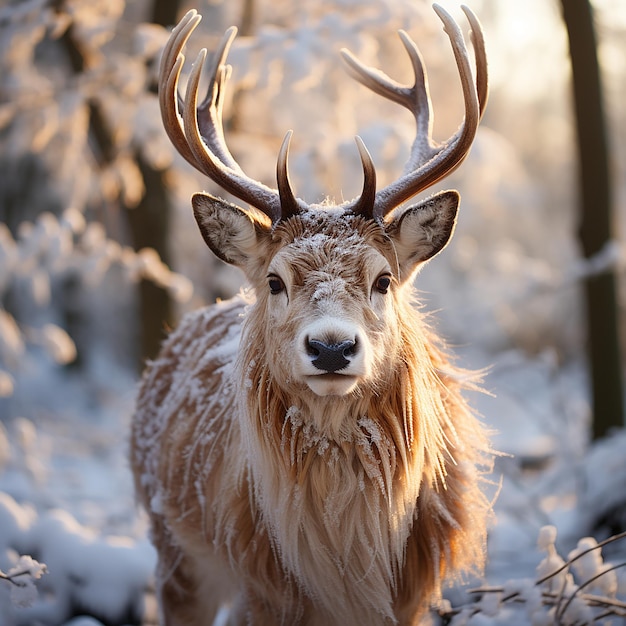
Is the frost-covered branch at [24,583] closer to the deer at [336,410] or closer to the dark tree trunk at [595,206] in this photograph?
the deer at [336,410]

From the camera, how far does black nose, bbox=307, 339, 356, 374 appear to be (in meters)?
2.76

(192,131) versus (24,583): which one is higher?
(192,131)

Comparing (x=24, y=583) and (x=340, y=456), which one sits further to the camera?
(x=24, y=583)

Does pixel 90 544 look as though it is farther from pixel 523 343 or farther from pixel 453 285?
pixel 523 343

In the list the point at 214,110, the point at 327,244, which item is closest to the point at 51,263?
the point at 214,110

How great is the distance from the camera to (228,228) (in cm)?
334

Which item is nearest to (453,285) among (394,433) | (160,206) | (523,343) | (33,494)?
(523,343)

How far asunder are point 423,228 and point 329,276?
0.53 meters

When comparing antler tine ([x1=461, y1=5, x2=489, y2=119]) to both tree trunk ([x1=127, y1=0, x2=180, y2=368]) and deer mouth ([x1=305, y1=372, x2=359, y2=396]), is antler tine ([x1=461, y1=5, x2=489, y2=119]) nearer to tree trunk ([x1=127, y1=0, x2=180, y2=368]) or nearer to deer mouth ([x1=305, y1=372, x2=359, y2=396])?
deer mouth ([x1=305, y1=372, x2=359, y2=396])

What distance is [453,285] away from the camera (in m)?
14.9

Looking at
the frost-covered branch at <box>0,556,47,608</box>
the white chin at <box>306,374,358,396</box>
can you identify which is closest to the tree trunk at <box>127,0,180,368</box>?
the frost-covered branch at <box>0,556,47,608</box>

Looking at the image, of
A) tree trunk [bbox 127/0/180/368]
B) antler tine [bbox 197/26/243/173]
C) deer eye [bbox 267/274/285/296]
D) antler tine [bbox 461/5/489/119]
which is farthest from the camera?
tree trunk [bbox 127/0/180/368]

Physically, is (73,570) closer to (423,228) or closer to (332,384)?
(332,384)

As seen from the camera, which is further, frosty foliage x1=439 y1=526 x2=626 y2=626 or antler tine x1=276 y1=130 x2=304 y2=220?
frosty foliage x1=439 y1=526 x2=626 y2=626
